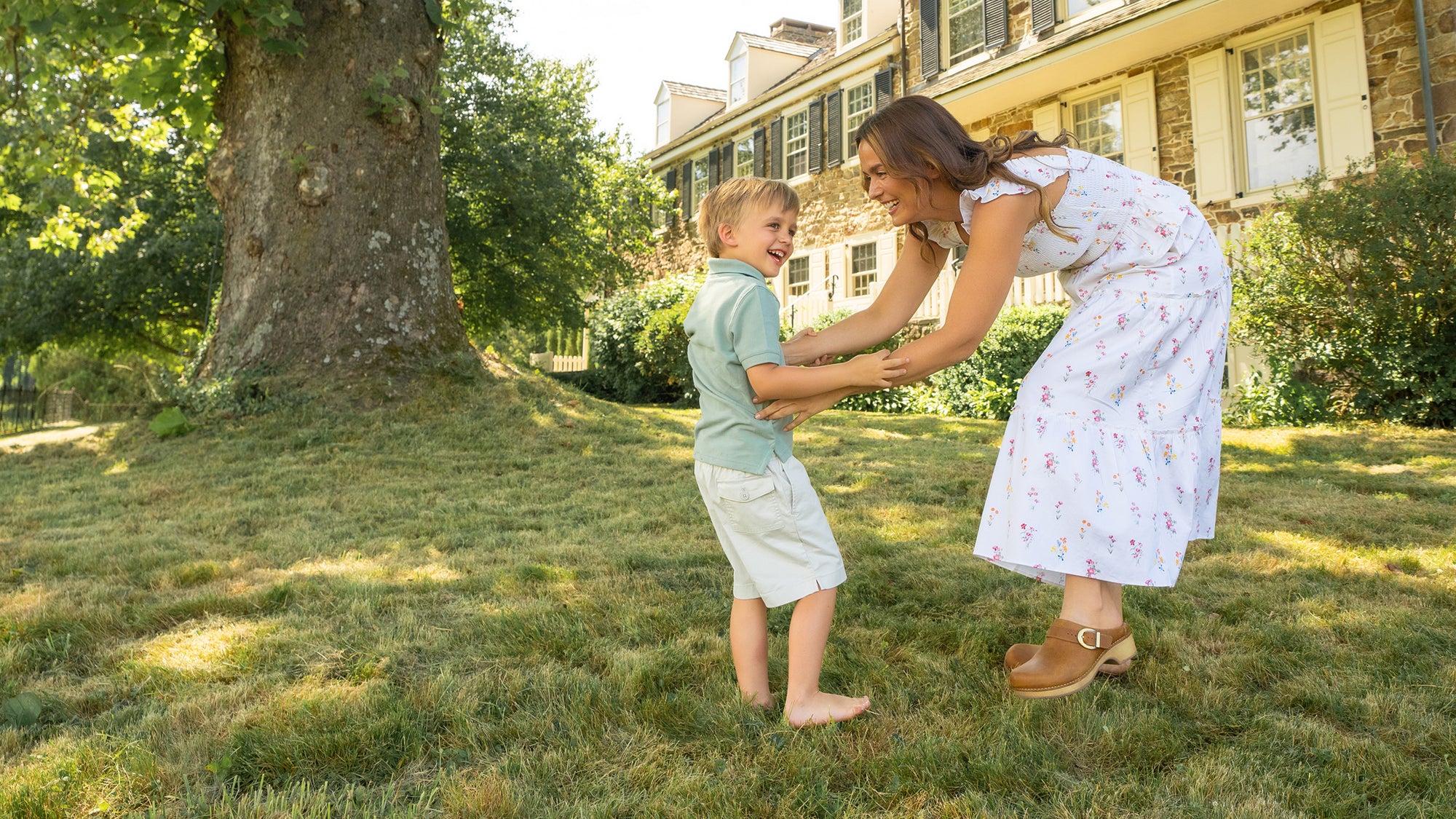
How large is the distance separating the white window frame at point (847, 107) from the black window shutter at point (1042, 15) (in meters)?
3.95

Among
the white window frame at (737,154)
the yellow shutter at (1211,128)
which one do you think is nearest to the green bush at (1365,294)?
the yellow shutter at (1211,128)

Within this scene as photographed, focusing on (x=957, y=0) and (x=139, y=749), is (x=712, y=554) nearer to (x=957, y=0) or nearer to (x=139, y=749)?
(x=139, y=749)

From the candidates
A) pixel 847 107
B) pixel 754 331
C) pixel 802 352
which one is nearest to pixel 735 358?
pixel 754 331

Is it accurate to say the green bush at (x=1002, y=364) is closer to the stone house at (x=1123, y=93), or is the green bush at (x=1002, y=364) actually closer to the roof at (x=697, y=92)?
the stone house at (x=1123, y=93)

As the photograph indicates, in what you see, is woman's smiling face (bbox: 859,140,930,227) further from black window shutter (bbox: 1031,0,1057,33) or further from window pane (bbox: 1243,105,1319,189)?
black window shutter (bbox: 1031,0,1057,33)

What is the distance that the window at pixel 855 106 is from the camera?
16125 mm

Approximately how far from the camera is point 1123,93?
1175cm

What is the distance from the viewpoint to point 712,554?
12.0ft

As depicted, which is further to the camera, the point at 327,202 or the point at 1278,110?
the point at 1278,110

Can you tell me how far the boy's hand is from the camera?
2.13 meters

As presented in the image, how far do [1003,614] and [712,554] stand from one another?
1206 millimetres

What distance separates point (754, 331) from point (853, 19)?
16.6 meters

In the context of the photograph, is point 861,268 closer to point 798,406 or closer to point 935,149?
point 935,149

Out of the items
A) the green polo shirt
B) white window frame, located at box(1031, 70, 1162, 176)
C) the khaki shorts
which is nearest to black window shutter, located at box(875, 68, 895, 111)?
white window frame, located at box(1031, 70, 1162, 176)
